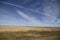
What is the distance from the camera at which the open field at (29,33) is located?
3.68 feet

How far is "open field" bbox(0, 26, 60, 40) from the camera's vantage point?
3.68 feet

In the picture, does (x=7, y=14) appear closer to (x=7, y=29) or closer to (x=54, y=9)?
(x=7, y=29)

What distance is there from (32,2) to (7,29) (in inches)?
15.9

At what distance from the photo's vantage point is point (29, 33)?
1203 mm

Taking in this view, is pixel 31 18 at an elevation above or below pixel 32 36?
above

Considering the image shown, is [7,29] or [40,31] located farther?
[40,31]

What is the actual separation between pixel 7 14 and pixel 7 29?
152 millimetres

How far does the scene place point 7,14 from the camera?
1.16 m

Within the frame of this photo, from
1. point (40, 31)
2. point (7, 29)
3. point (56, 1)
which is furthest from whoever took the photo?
point (56, 1)

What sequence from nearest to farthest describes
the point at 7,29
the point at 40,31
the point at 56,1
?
the point at 7,29 → the point at 40,31 → the point at 56,1

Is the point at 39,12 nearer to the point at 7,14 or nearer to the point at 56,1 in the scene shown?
the point at 56,1

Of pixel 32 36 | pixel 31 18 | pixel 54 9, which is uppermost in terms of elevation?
pixel 54 9

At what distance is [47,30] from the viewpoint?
4.18 ft

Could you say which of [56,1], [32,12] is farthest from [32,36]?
[56,1]
